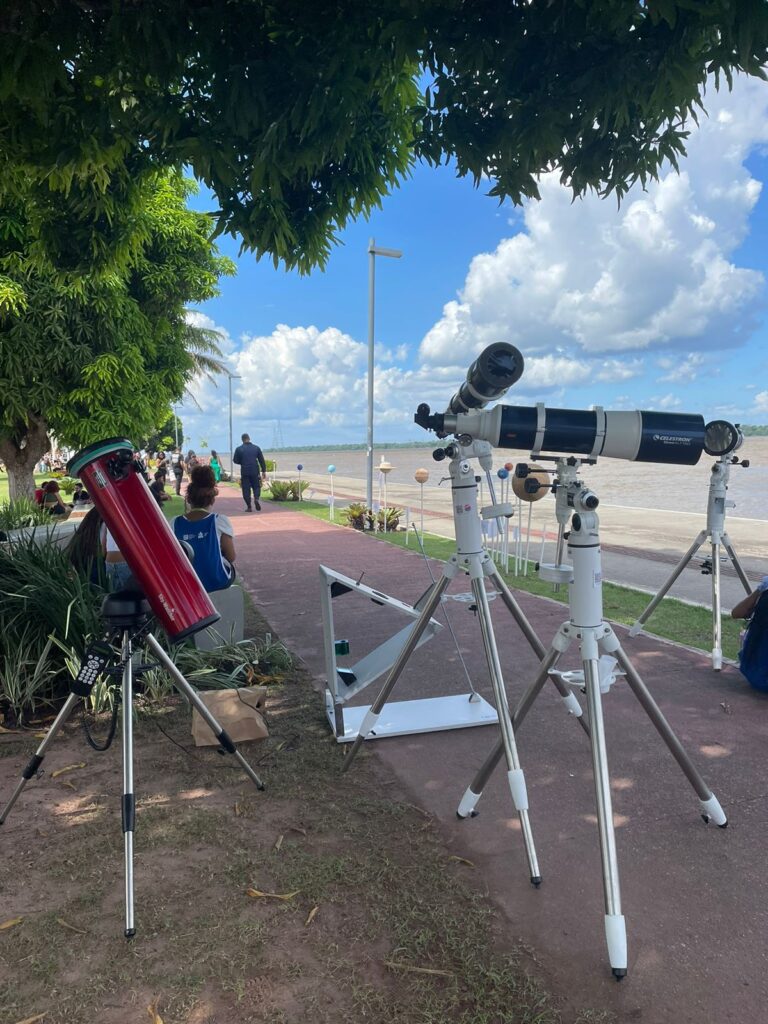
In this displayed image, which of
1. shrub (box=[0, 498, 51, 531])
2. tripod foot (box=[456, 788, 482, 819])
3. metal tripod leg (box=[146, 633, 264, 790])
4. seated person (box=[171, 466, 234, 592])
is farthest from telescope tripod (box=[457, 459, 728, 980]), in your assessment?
shrub (box=[0, 498, 51, 531])

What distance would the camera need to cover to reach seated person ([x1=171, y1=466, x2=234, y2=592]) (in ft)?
16.1

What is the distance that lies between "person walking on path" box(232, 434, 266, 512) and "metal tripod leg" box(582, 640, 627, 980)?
1503cm

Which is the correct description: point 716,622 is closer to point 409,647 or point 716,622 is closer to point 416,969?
point 409,647

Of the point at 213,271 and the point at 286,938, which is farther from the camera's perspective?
the point at 213,271

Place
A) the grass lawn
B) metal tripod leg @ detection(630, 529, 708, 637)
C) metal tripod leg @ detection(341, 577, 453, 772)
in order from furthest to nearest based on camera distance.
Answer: the grass lawn, metal tripod leg @ detection(630, 529, 708, 637), metal tripod leg @ detection(341, 577, 453, 772)

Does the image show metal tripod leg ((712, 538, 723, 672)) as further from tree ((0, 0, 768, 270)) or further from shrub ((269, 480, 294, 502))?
shrub ((269, 480, 294, 502))

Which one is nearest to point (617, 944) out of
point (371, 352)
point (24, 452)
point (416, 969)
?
point (416, 969)

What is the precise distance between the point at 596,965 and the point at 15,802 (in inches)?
104

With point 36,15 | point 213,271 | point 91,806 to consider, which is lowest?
point 91,806

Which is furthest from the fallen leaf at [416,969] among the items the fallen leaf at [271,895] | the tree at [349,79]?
the tree at [349,79]

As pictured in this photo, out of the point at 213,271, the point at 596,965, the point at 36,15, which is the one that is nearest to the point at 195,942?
the point at 596,965

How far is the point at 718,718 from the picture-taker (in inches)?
164

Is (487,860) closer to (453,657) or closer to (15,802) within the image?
(15,802)

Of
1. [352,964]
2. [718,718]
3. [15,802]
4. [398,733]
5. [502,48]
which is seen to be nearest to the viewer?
[352,964]
